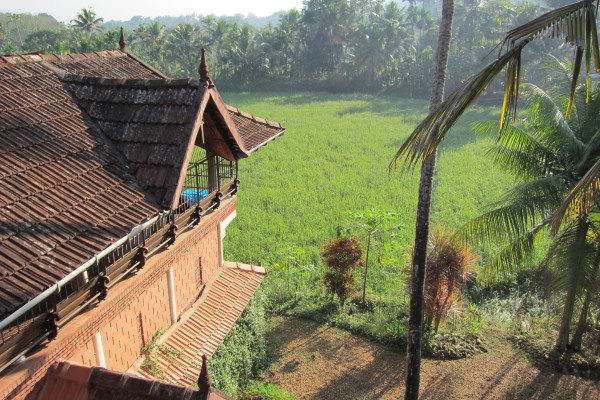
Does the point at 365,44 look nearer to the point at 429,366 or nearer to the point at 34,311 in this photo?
the point at 429,366

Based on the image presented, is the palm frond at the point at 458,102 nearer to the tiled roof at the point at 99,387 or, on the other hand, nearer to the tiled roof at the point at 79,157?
the tiled roof at the point at 99,387

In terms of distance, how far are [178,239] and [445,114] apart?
453cm

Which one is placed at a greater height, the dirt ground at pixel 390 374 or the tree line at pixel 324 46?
the tree line at pixel 324 46

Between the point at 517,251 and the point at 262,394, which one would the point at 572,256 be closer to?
the point at 517,251

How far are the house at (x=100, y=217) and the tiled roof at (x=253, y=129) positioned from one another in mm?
72

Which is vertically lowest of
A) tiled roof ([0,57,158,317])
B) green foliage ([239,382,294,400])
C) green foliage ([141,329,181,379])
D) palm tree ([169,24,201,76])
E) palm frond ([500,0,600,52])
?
green foliage ([239,382,294,400])

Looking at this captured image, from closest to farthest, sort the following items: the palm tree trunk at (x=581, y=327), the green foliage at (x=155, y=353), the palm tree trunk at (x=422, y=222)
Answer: the green foliage at (x=155, y=353), the palm tree trunk at (x=422, y=222), the palm tree trunk at (x=581, y=327)

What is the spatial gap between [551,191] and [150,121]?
6.44 metres

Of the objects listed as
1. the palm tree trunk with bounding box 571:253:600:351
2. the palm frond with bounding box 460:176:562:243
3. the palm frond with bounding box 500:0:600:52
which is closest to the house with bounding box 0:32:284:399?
the palm frond with bounding box 500:0:600:52

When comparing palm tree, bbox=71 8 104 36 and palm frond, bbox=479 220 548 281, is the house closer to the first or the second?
palm frond, bbox=479 220 548 281

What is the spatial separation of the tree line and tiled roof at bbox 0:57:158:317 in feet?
139

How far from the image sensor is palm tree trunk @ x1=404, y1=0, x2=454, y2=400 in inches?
264

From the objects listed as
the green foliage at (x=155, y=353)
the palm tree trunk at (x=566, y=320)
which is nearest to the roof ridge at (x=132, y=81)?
the green foliage at (x=155, y=353)

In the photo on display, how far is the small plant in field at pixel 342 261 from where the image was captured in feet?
36.4
